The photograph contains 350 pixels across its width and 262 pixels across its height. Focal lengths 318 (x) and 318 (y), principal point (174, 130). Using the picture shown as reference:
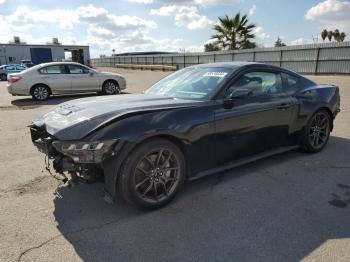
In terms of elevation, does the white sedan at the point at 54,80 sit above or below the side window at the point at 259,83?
below

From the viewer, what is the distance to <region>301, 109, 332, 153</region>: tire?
5.08 metres

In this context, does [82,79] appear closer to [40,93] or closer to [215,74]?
[40,93]

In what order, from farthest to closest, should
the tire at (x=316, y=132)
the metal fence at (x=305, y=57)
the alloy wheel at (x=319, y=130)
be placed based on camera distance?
the metal fence at (x=305, y=57) → the alloy wheel at (x=319, y=130) → the tire at (x=316, y=132)

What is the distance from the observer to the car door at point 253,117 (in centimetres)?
389

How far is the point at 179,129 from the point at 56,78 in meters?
11.1

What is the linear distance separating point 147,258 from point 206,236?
61cm

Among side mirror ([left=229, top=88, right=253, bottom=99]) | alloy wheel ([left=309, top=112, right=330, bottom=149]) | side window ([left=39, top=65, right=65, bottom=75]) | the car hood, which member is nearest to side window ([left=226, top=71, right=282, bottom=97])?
side mirror ([left=229, top=88, right=253, bottom=99])

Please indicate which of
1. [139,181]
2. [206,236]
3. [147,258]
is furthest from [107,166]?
[206,236]

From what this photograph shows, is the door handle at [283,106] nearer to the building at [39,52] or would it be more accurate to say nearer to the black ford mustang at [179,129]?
the black ford mustang at [179,129]

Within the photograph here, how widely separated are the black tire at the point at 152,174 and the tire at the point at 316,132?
2.52m

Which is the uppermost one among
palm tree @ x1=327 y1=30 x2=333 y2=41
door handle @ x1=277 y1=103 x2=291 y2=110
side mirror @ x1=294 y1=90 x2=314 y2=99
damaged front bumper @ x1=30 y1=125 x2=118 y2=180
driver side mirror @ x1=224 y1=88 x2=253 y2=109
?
palm tree @ x1=327 y1=30 x2=333 y2=41

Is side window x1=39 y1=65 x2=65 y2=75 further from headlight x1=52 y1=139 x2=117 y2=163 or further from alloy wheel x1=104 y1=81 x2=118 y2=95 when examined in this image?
headlight x1=52 y1=139 x2=117 y2=163

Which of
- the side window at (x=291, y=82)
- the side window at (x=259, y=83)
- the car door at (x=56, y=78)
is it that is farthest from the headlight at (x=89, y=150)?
the car door at (x=56, y=78)

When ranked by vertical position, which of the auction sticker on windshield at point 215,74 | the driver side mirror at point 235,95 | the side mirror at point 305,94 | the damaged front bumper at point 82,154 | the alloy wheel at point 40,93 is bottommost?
the alloy wheel at point 40,93
